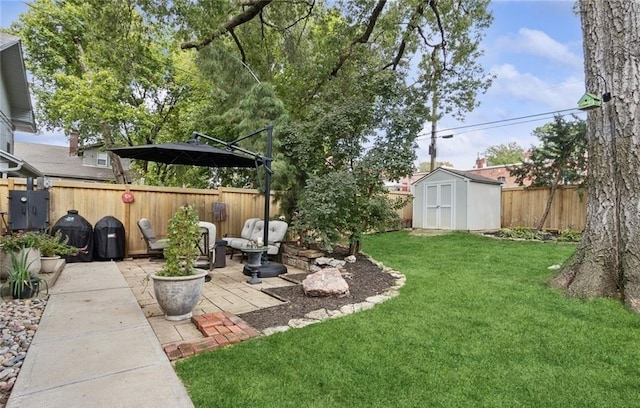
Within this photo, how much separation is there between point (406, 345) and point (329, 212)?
112 inches

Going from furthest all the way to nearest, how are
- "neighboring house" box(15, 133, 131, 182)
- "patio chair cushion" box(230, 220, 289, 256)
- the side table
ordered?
"neighboring house" box(15, 133, 131, 182) → "patio chair cushion" box(230, 220, 289, 256) → the side table

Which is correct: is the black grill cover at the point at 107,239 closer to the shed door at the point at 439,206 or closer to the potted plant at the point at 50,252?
the potted plant at the point at 50,252

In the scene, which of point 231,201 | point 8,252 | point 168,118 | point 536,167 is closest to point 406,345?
point 8,252

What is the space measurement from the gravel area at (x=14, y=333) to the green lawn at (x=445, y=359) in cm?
101

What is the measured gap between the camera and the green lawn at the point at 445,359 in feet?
6.68

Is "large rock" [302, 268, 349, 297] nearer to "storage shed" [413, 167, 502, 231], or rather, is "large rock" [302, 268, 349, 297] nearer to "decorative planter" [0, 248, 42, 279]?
"decorative planter" [0, 248, 42, 279]

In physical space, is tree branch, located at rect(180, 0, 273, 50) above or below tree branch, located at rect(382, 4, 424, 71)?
below

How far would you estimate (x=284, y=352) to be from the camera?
2596mm

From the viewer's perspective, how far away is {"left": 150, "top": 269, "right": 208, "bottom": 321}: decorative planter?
3.15 meters

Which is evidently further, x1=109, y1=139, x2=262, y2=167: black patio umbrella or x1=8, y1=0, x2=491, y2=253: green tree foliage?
x1=8, y1=0, x2=491, y2=253: green tree foliage

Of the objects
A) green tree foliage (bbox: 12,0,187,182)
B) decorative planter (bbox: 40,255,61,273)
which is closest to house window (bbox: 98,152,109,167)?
green tree foliage (bbox: 12,0,187,182)

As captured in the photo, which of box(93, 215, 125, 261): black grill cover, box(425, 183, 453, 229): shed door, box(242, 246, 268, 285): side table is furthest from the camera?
box(425, 183, 453, 229): shed door

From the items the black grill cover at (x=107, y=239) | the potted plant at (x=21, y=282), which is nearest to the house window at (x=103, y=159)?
the black grill cover at (x=107, y=239)

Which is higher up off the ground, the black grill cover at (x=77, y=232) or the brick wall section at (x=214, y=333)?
the black grill cover at (x=77, y=232)
